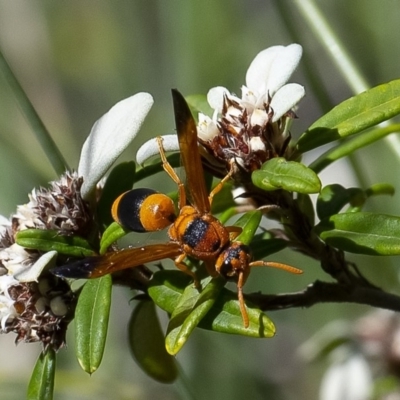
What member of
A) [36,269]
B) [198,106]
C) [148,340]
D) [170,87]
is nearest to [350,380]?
[148,340]

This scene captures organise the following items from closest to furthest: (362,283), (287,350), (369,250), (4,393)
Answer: (369,250), (362,283), (4,393), (287,350)

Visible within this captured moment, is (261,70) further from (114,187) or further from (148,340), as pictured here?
(148,340)

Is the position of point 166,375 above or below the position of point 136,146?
below

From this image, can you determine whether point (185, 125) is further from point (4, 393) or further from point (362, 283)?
point (4, 393)

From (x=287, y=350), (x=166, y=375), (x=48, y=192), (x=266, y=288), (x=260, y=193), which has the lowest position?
(x=287, y=350)

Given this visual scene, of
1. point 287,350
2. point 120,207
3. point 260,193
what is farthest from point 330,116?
point 287,350

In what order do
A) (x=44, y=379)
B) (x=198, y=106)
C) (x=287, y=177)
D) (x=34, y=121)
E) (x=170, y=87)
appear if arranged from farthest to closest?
(x=170, y=87), (x=34, y=121), (x=198, y=106), (x=44, y=379), (x=287, y=177)
